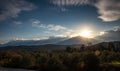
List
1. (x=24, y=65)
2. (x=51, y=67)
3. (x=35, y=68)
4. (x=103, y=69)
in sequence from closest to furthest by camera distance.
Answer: (x=103, y=69) < (x=51, y=67) < (x=35, y=68) < (x=24, y=65)

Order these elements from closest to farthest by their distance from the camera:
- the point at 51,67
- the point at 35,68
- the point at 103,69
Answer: the point at 103,69 → the point at 51,67 → the point at 35,68

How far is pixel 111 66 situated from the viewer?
3081 inches

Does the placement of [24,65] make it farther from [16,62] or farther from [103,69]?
[103,69]

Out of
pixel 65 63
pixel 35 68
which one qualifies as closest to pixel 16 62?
pixel 35 68

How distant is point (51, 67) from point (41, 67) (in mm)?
6673

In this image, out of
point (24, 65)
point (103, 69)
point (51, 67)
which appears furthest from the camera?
point (24, 65)

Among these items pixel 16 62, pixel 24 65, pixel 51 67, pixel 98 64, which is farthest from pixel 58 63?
pixel 16 62

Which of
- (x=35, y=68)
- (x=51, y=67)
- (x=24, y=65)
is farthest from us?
(x=24, y=65)

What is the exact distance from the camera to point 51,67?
84562mm

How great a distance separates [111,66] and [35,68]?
37398mm

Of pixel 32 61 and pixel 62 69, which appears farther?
pixel 32 61

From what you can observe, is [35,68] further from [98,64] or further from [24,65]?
[98,64]

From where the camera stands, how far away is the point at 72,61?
284 ft

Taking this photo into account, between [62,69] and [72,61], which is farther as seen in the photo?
[72,61]
